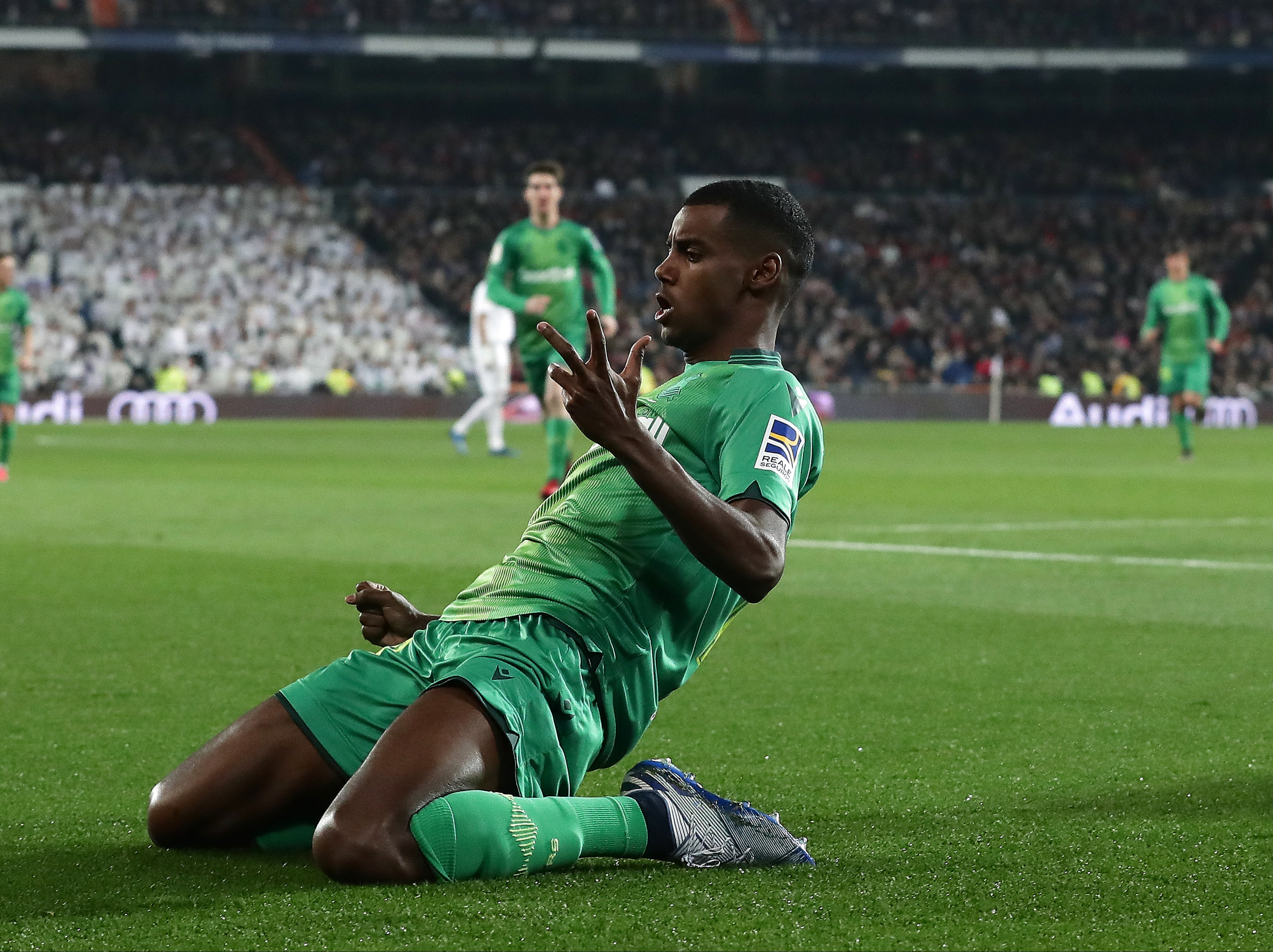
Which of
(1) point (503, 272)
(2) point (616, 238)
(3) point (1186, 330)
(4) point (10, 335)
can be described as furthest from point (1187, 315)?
(2) point (616, 238)

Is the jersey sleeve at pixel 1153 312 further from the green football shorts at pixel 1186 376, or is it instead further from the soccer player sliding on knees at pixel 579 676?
the soccer player sliding on knees at pixel 579 676

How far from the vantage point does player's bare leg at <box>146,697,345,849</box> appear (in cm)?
356

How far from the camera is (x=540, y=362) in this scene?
1399 centimetres

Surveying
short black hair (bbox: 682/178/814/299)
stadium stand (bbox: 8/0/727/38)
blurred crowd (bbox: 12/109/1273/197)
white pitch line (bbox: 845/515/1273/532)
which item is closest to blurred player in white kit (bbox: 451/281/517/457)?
white pitch line (bbox: 845/515/1273/532)

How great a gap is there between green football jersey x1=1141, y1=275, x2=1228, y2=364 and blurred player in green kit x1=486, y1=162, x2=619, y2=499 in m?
9.46

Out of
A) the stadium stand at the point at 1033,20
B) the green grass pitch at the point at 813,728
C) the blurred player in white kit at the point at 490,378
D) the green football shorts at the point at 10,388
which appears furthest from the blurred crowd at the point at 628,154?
the green grass pitch at the point at 813,728

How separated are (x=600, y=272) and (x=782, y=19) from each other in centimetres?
2763

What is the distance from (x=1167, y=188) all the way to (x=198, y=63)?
20845mm

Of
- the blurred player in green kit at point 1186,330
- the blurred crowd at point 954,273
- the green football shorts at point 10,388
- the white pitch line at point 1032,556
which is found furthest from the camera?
the blurred crowd at point 954,273

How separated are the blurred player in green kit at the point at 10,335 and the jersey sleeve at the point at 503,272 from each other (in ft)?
17.5

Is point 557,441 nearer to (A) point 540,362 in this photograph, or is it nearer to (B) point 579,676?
(A) point 540,362

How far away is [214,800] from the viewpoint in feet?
11.7

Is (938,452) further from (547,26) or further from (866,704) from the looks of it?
(547,26)

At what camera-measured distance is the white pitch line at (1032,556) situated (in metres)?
9.35
